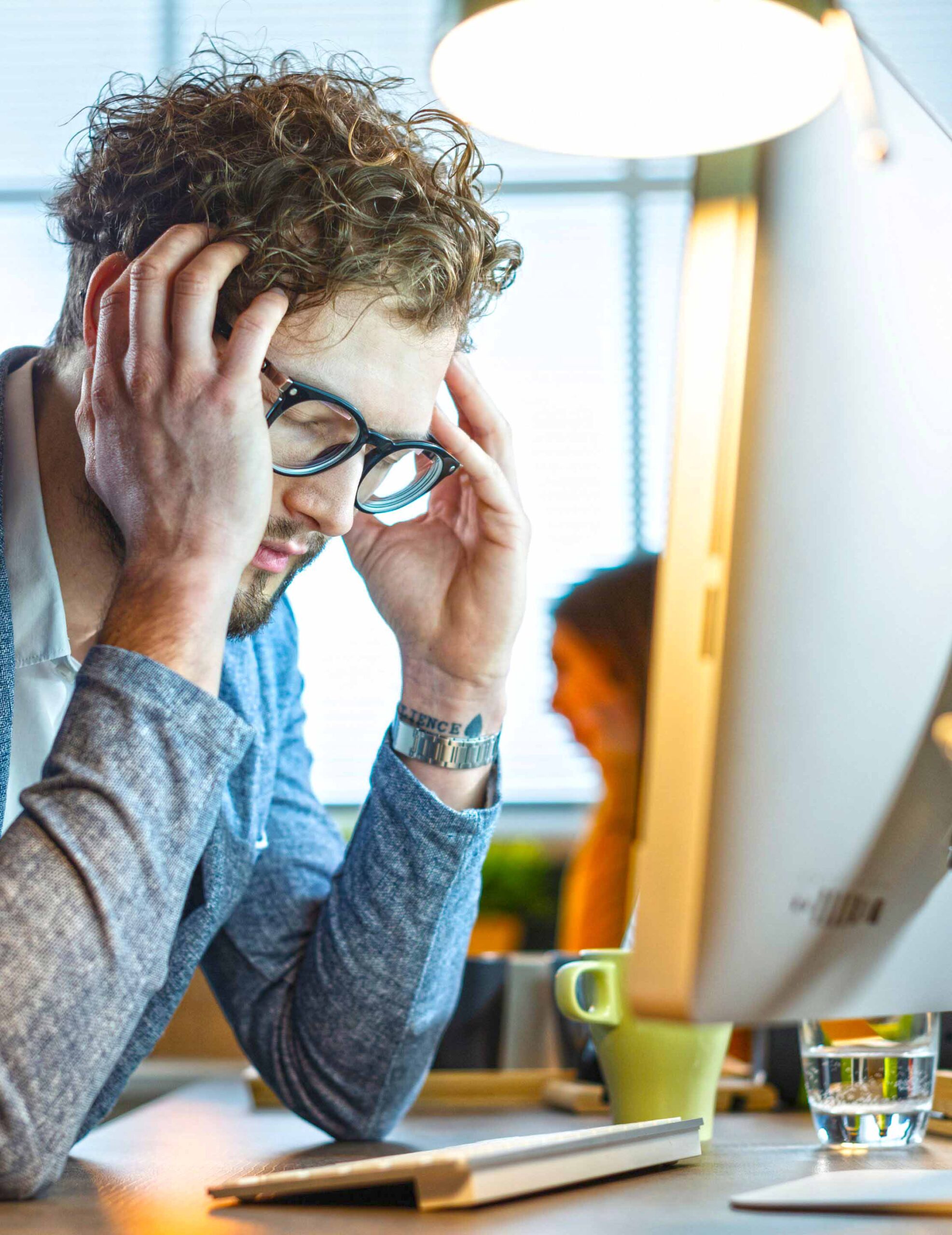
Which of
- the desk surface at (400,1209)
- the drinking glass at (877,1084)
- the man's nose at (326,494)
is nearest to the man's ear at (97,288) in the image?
the man's nose at (326,494)

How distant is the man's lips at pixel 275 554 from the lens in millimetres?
1081

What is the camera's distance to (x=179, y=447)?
2.74 ft

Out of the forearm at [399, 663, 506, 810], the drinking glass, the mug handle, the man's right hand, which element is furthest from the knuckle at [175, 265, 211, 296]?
the drinking glass

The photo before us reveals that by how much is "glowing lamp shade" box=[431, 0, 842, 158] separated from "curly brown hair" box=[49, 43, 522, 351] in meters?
0.21

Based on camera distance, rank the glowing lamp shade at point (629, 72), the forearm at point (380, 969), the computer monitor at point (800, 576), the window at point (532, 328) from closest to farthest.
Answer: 1. the computer monitor at point (800, 576)
2. the glowing lamp shade at point (629, 72)
3. the forearm at point (380, 969)
4. the window at point (532, 328)

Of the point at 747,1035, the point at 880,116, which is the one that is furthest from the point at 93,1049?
the point at 747,1035

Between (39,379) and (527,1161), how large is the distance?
0.88 metres

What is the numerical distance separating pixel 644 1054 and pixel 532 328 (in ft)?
11.2

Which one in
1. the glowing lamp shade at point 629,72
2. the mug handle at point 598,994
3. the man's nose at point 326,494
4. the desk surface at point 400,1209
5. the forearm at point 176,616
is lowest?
A: the desk surface at point 400,1209

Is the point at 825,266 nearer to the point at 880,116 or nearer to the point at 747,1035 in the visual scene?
the point at 880,116

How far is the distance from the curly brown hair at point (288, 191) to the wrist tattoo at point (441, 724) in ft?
1.20

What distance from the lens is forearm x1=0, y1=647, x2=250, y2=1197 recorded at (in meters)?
0.64

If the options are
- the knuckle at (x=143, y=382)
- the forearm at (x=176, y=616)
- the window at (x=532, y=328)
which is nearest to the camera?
the forearm at (x=176, y=616)

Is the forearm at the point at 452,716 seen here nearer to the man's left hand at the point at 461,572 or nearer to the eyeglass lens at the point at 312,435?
the man's left hand at the point at 461,572
